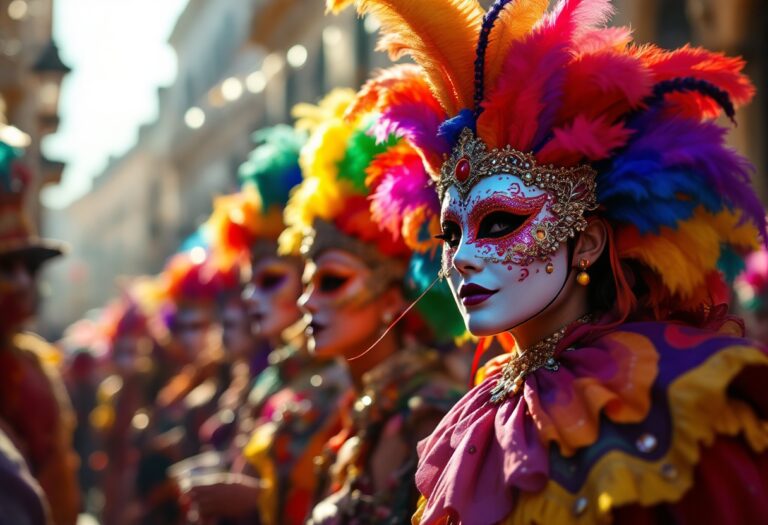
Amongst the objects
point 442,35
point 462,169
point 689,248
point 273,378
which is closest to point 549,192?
point 462,169

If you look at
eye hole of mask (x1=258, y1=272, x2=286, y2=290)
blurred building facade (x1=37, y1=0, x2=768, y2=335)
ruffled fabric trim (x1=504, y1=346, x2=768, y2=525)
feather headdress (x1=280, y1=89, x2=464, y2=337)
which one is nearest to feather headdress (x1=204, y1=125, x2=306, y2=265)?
eye hole of mask (x1=258, y1=272, x2=286, y2=290)

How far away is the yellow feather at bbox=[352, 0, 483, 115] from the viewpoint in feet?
10.5

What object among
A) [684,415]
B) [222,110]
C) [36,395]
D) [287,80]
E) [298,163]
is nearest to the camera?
[684,415]

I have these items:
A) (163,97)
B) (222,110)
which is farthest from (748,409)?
(163,97)

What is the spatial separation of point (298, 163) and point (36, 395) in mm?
1764

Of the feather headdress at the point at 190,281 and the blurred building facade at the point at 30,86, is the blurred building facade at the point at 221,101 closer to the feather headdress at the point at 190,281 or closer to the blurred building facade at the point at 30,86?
the blurred building facade at the point at 30,86

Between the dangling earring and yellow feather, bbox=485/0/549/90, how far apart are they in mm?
512

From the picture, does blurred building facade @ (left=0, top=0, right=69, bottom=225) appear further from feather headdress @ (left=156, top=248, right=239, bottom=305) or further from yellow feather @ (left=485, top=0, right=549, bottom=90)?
yellow feather @ (left=485, top=0, right=549, bottom=90)

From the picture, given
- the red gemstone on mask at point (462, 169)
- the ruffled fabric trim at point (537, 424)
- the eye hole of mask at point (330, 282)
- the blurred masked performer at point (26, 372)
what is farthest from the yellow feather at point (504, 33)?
the blurred masked performer at point (26, 372)

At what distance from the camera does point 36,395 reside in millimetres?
5961

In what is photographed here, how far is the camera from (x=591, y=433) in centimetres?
272

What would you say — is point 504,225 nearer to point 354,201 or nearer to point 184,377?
point 354,201

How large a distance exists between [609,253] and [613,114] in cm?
35

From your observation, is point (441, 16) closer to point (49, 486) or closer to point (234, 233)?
point (234, 233)
